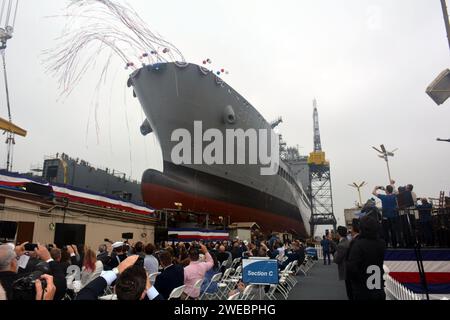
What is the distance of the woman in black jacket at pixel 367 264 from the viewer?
3148 millimetres

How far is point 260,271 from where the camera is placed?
527 centimetres

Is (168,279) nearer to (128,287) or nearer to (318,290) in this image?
(128,287)

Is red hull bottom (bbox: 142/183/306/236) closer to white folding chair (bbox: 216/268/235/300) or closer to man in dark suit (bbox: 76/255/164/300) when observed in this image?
white folding chair (bbox: 216/268/235/300)

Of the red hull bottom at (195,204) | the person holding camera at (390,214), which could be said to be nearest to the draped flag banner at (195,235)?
the red hull bottom at (195,204)

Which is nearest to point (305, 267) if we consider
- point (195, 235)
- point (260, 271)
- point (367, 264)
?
point (195, 235)

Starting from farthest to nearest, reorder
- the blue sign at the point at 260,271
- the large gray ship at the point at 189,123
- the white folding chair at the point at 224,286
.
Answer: the large gray ship at the point at 189,123 → the white folding chair at the point at 224,286 → the blue sign at the point at 260,271

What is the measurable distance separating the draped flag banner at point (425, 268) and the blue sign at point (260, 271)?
368cm

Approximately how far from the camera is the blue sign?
17.1 ft

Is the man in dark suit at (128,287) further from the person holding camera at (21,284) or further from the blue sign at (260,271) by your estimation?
the blue sign at (260,271)

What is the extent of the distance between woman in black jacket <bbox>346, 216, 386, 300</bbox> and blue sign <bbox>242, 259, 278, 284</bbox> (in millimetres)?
2073

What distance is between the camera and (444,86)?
17.3 feet

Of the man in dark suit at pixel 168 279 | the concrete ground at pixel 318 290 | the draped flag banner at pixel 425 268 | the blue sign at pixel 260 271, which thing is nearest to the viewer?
the man in dark suit at pixel 168 279

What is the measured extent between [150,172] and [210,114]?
5993 mm
